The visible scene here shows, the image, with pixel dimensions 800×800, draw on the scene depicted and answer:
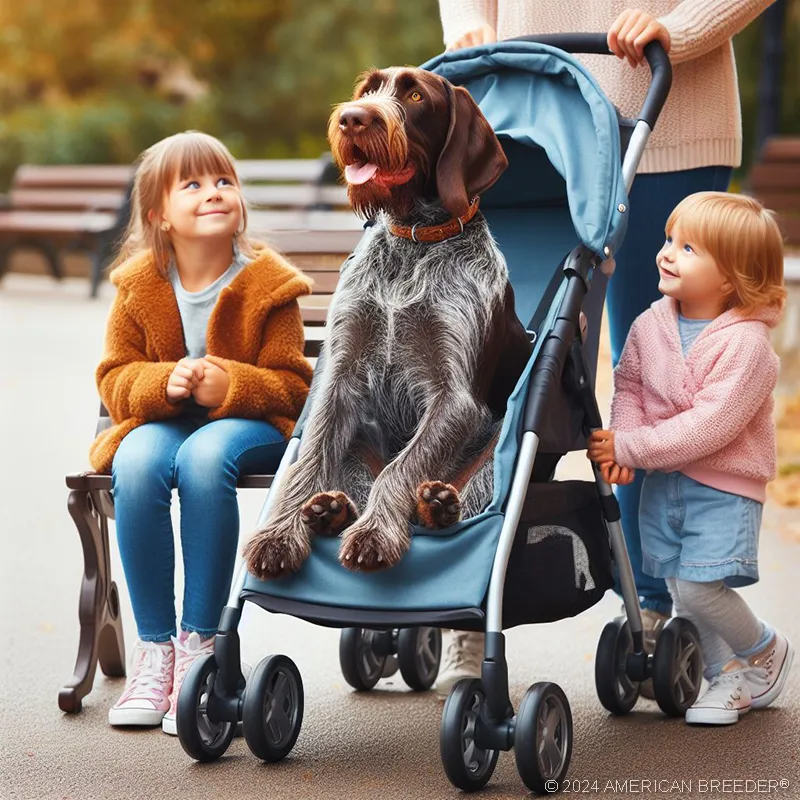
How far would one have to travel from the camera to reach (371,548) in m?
3.22

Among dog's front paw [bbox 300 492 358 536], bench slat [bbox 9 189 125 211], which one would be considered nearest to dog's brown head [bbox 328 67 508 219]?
dog's front paw [bbox 300 492 358 536]

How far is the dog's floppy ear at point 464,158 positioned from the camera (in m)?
3.45

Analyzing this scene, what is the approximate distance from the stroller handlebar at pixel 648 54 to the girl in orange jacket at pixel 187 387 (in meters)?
1.02

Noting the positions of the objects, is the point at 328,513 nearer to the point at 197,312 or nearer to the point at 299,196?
the point at 197,312

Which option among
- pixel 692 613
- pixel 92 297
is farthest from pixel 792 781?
pixel 92 297

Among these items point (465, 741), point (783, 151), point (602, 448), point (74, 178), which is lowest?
point (465, 741)

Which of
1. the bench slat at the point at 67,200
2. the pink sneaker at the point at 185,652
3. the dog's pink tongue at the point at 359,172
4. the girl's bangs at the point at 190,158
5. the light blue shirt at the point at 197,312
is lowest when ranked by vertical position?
the pink sneaker at the point at 185,652

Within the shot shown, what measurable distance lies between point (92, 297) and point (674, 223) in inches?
469

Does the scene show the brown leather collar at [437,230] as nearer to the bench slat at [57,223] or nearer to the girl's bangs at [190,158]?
the girl's bangs at [190,158]

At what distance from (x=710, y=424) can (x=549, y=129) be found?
924 millimetres

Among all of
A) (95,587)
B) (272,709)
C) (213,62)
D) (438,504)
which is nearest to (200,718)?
(272,709)

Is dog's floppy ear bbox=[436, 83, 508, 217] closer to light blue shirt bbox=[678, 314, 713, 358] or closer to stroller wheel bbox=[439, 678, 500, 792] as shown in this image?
light blue shirt bbox=[678, 314, 713, 358]

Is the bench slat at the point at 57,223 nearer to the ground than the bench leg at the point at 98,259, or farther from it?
farther from it

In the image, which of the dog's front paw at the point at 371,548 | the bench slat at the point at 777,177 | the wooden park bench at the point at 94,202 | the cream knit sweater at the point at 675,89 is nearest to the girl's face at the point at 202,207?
the cream knit sweater at the point at 675,89
